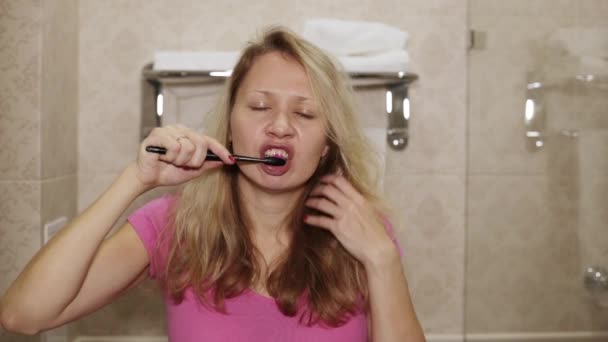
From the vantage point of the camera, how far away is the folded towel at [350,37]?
127 cm

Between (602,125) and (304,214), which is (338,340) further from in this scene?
(602,125)

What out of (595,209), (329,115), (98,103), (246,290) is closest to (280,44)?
(329,115)

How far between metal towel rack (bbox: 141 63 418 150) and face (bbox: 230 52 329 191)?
27 centimetres

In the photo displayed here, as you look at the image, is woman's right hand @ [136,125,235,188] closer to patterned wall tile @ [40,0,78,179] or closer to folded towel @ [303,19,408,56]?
patterned wall tile @ [40,0,78,179]

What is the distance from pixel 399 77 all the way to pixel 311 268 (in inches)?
20.3

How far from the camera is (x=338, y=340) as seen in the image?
38.3 inches

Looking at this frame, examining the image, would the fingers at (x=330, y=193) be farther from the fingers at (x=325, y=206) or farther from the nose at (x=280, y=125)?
the nose at (x=280, y=125)

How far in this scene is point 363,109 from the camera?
141 centimetres

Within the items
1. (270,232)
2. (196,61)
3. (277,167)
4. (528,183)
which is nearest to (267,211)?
(270,232)

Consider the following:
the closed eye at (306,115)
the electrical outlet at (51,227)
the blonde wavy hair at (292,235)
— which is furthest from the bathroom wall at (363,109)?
the closed eye at (306,115)

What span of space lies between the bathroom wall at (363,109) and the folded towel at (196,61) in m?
0.14

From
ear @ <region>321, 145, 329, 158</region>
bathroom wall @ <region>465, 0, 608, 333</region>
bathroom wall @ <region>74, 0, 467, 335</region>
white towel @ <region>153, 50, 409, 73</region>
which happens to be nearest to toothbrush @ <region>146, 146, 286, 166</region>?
ear @ <region>321, 145, 329, 158</region>

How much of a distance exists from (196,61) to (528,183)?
831mm

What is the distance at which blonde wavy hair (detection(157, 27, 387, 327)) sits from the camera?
987 millimetres
